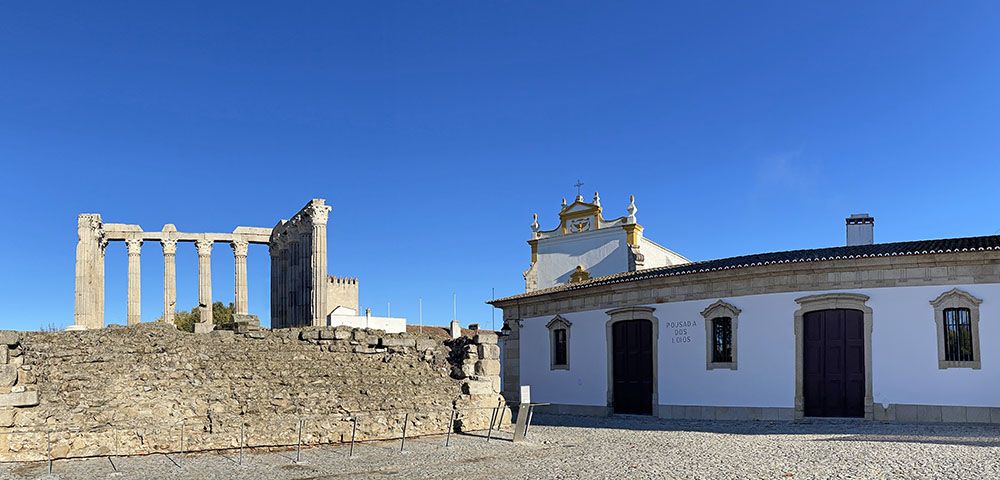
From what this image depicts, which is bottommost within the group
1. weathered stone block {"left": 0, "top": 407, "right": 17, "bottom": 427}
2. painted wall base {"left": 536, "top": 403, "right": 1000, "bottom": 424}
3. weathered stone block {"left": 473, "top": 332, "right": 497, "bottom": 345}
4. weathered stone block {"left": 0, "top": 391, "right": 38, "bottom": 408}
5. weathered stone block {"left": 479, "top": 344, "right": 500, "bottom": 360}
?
painted wall base {"left": 536, "top": 403, "right": 1000, "bottom": 424}

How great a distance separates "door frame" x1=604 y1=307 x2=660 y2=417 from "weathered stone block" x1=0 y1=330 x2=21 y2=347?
14.2 metres

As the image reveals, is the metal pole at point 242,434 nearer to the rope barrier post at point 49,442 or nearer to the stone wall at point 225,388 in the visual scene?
the stone wall at point 225,388

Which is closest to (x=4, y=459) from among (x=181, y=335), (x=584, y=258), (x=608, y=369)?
(x=181, y=335)

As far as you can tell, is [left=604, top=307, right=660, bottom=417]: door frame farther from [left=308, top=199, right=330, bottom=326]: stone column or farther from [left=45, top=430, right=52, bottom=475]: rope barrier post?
[left=45, top=430, right=52, bottom=475]: rope barrier post

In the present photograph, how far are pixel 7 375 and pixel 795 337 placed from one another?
51.0 feet

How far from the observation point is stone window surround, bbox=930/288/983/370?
17672 mm

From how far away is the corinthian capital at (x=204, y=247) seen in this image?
32.7m

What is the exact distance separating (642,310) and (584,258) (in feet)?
53.3

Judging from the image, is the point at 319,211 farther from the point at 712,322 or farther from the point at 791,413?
the point at 791,413

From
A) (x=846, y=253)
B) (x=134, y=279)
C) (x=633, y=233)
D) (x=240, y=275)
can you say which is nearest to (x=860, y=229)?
(x=846, y=253)

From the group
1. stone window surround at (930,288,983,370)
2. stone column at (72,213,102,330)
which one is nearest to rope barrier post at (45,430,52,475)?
stone window surround at (930,288,983,370)

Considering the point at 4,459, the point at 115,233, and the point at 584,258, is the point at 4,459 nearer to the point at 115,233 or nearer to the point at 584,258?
the point at 115,233

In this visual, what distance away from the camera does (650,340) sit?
2250cm

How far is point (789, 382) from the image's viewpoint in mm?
19531
